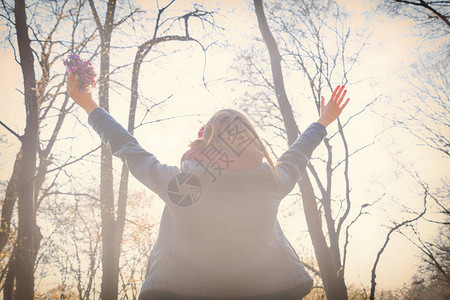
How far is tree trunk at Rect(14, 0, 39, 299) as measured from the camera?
3.58 metres

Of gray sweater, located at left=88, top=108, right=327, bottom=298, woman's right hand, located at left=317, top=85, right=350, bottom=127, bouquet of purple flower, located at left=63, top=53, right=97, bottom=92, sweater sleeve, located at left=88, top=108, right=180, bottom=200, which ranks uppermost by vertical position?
bouquet of purple flower, located at left=63, top=53, right=97, bottom=92

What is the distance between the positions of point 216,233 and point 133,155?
1.70ft

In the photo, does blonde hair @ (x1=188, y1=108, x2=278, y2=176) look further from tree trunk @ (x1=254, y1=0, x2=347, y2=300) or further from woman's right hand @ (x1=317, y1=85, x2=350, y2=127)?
tree trunk @ (x1=254, y1=0, x2=347, y2=300)

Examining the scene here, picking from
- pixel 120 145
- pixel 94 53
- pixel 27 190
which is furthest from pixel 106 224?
pixel 120 145

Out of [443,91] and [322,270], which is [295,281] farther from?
[443,91]

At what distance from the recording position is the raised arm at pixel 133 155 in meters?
1.07

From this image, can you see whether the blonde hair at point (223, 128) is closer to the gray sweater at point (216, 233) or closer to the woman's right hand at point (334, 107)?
the gray sweater at point (216, 233)

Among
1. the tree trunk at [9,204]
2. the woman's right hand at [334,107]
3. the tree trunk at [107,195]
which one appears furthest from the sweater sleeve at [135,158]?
the tree trunk at [9,204]

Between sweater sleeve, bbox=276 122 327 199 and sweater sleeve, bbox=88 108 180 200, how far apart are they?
57 centimetres

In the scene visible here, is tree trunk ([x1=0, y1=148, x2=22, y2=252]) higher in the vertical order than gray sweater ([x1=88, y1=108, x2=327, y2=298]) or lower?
higher

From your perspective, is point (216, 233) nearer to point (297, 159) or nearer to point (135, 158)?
point (135, 158)

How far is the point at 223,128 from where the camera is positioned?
1.23 meters

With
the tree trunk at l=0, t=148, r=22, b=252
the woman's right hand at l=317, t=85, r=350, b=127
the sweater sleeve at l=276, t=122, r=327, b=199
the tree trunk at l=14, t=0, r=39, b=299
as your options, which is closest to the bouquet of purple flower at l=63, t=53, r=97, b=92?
the sweater sleeve at l=276, t=122, r=327, b=199

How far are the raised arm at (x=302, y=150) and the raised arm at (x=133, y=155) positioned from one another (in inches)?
22.4
